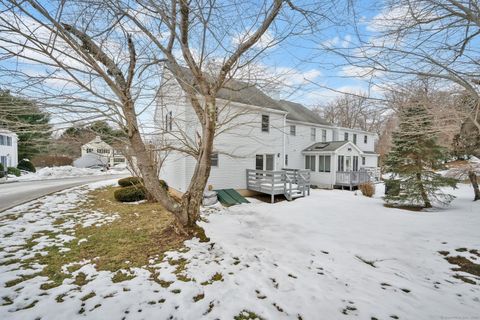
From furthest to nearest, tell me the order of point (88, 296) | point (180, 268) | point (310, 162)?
point (310, 162) → point (180, 268) → point (88, 296)

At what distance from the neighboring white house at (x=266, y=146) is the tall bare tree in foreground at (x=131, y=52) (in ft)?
5.22

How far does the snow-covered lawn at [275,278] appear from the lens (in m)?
2.76

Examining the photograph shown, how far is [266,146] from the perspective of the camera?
1320 cm

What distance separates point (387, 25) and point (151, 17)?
4.14 meters

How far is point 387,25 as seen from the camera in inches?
138

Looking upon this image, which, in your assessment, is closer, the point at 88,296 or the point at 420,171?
the point at 88,296

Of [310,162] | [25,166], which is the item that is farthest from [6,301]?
[25,166]

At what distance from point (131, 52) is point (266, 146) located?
9449 mm

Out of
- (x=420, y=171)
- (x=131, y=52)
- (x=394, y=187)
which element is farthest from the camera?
(x=394, y=187)

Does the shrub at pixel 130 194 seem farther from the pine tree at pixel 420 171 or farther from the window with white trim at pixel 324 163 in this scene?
the window with white trim at pixel 324 163

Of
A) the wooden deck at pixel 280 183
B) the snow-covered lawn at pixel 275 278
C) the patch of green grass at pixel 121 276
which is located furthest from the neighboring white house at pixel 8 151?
the patch of green grass at pixel 121 276

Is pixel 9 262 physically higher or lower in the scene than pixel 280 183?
lower

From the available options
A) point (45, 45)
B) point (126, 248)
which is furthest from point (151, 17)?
point (126, 248)

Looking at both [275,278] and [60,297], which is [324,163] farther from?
[60,297]
